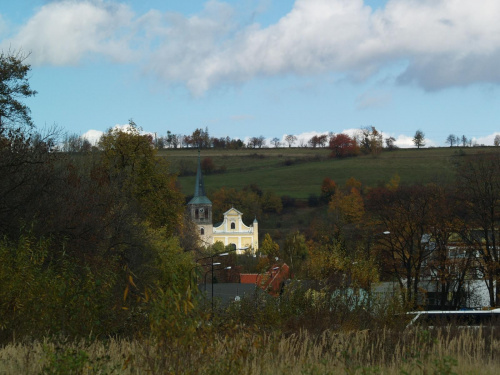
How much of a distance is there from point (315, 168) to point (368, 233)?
4528 inches

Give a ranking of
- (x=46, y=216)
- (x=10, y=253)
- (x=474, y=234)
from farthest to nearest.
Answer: (x=474, y=234) → (x=46, y=216) → (x=10, y=253)

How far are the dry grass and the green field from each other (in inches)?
5402

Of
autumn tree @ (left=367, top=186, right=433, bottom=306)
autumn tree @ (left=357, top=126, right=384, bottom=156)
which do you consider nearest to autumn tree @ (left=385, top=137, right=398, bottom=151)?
autumn tree @ (left=357, top=126, right=384, bottom=156)

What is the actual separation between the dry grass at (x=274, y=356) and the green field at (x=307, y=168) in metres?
137

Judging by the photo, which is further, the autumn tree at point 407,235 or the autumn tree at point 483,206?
the autumn tree at point 407,235

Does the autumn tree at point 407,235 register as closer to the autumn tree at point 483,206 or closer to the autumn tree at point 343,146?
the autumn tree at point 483,206

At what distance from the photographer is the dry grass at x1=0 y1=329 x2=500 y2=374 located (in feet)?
25.9

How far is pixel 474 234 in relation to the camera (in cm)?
4781

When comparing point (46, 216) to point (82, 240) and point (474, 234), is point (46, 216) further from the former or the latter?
point (474, 234)

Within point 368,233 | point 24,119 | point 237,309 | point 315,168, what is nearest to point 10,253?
point 237,309

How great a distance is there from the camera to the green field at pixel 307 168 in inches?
6102

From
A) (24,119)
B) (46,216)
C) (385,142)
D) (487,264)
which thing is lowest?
(487,264)

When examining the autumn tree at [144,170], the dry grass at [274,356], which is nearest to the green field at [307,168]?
the autumn tree at [144,170]

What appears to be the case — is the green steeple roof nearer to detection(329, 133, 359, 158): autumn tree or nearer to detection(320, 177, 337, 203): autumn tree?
detection(320, 177, 337, 203): autumn tree
